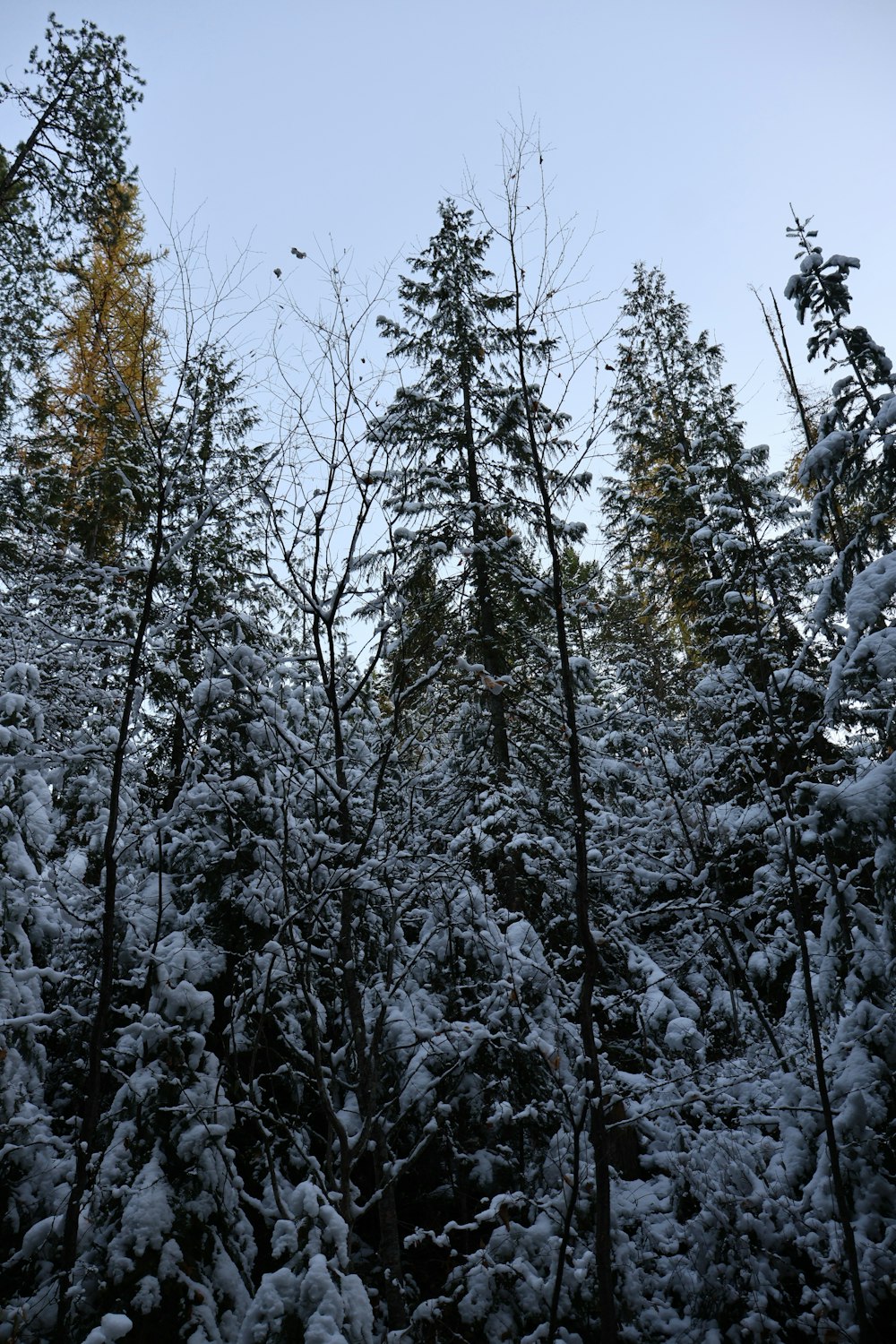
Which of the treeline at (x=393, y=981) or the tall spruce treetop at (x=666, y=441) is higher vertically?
the tall spruce treetop at (x=666, y=441)

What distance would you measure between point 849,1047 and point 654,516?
11.9 m

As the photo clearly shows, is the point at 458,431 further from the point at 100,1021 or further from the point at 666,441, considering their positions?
the point at 100,1021

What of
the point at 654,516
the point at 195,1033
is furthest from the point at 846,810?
the point at 654,516

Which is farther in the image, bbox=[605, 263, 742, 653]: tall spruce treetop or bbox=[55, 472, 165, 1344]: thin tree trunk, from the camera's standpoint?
bbox=[605, 263, 742, 653]: tall spruce treetop

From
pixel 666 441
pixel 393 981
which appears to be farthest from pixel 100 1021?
pixel 666 441

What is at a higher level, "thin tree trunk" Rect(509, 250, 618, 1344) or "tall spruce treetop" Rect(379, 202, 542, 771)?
"tall spruce treetop" Rect(379, 202, 542, 771)

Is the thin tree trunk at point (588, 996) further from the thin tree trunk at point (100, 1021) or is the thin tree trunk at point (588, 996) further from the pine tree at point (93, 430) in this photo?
the pine tree at point (93, 430)

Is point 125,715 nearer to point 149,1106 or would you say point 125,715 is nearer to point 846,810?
point 149,1106

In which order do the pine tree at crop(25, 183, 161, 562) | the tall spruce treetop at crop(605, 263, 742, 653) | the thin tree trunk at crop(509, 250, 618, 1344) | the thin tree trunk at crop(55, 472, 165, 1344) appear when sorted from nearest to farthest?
the thin tree trunk at crop(55, 472, 165, 1344), the thin tree trunk at crop(509, 250, 618, 1344), the pine tree at crop(25, 183, 161, 562), the tall spruce treetop at crop(605, 263, 742, 653)

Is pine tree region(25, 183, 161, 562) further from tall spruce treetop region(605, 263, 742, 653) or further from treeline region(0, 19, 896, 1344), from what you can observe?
tall spruce treetop region(605, 263, 742, 653)

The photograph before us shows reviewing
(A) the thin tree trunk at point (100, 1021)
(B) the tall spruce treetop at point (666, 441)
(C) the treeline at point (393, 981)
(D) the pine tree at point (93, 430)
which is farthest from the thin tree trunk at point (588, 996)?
(B) the tall spruce treetop at point (666, 441)

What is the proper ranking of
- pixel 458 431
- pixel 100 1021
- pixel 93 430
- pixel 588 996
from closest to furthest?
pixel 100 1021, pixel 588 996, pixel 93 430, pixel 458 431

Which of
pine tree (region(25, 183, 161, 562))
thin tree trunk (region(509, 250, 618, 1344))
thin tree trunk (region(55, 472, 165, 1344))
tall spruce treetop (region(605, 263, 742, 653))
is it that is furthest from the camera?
tall spruce treetop (region(605, 263, 742, 653))

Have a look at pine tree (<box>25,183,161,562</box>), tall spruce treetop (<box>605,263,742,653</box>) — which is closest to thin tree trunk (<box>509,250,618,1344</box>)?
pine tree (<box>25,183,161,562</box>)
